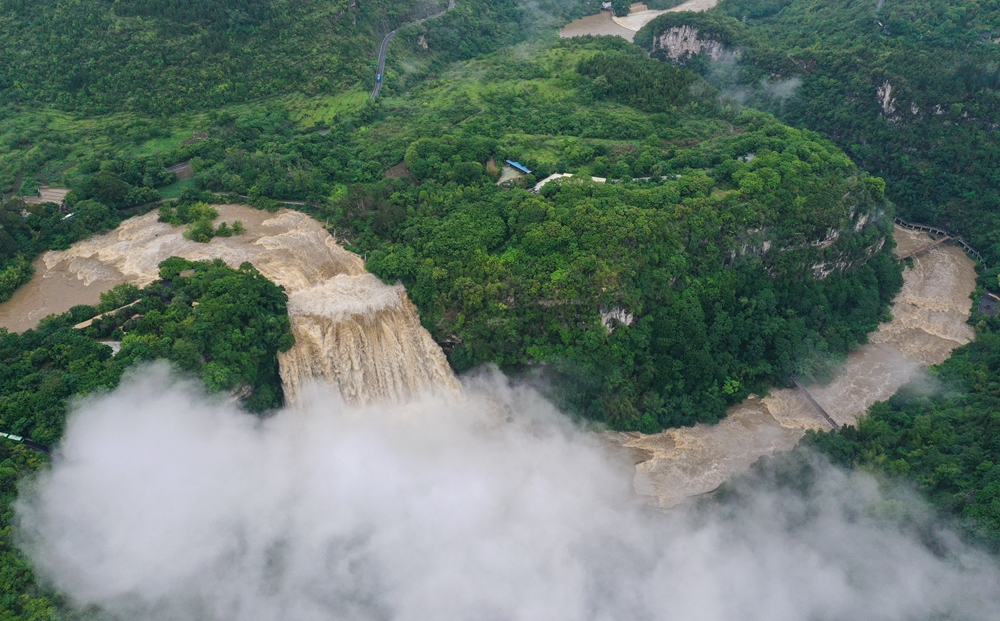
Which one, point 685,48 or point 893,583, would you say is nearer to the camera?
point 893,583

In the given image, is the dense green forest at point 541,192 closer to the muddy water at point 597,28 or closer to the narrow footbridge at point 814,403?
the narrow footbridge at point 814,403

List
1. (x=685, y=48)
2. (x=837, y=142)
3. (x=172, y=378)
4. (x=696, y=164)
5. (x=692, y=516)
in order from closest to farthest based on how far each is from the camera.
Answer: (x=172, y=378)
(x=692, y=516)
(x=696, y=164)
(x=837, y=142)
(x=685, y=48)

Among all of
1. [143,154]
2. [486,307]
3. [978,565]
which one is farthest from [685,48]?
[978,565]

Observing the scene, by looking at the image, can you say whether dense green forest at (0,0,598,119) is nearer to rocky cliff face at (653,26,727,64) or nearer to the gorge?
the gorge

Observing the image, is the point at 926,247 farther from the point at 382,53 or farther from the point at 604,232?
the point at 382,53

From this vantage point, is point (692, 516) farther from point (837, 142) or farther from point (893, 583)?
point (837, 142)

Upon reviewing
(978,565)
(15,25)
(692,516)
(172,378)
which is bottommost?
(692,516)

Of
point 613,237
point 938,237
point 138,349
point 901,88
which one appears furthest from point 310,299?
point 901,88
